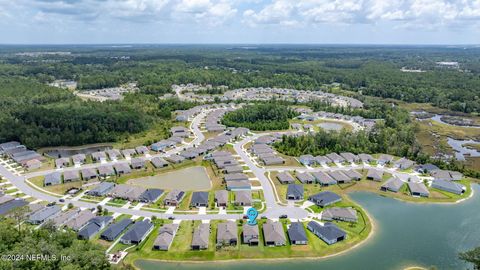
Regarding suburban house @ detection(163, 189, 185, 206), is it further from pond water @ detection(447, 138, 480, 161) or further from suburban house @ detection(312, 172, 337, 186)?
pond water @ detection(447, 138, 480, 161)

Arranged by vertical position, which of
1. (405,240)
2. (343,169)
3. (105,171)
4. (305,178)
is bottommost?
(405,240)

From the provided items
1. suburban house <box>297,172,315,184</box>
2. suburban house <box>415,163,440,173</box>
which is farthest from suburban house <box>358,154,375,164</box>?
suburban house <box>297,172,315,184</box>

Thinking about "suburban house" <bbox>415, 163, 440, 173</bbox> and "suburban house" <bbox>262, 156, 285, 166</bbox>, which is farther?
"suburban house" <bbox>262, 156, 285, 166</bbox>

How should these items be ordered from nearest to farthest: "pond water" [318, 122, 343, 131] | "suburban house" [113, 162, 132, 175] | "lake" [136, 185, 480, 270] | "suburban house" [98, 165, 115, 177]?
"lake" [136, 185, 480, 270] → "suburban house" [98, 165, 115, 177] → "suburban house" [113, 162, 132, 175] → "pond water" [318, 122, 343, 131]

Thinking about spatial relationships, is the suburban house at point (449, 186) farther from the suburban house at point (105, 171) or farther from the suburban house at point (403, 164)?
the suburban house at point (105, 171)

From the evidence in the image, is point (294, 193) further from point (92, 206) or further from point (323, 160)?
point (92, 206)

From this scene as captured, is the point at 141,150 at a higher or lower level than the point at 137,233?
higher

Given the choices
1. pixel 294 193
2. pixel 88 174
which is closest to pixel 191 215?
pixel 294 193
